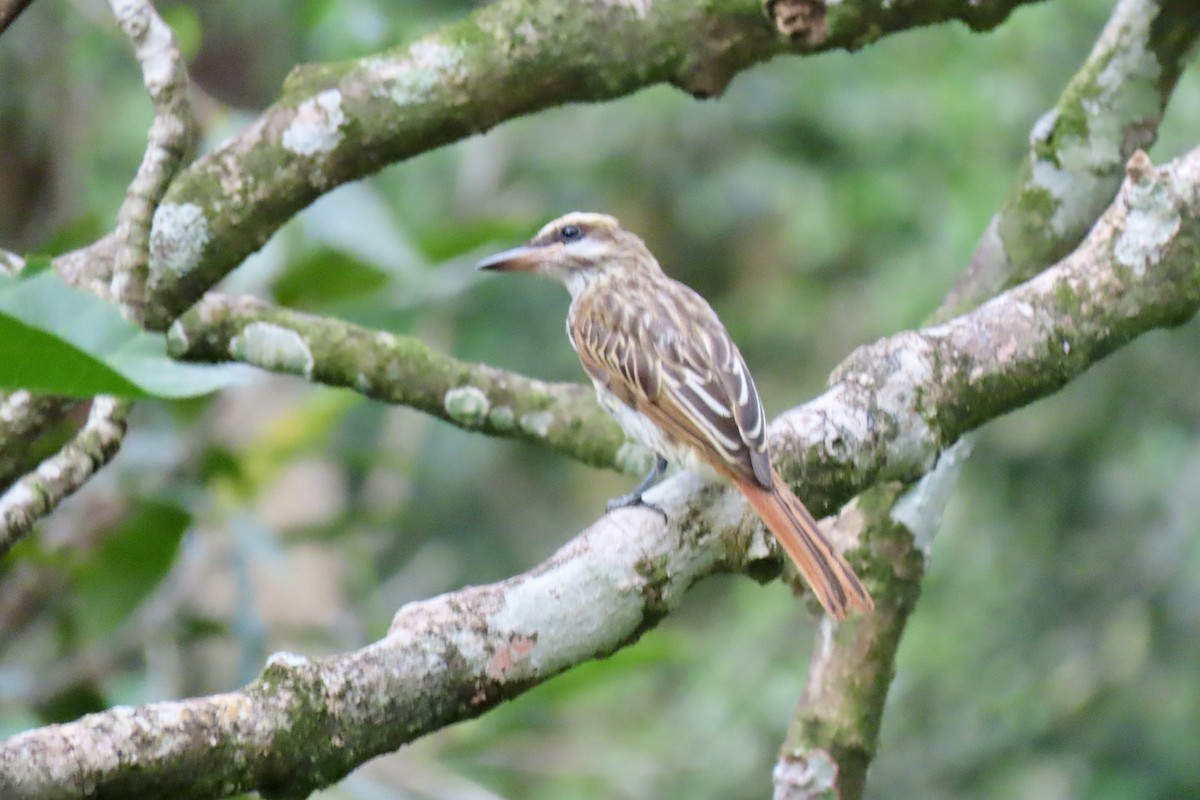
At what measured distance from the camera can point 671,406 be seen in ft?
9.53

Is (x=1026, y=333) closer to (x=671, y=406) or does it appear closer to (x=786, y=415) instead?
(x=786, y=415)

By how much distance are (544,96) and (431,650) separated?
1261 millimetres

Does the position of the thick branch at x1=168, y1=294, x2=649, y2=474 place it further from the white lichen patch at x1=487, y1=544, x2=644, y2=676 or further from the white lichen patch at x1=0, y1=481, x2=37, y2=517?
the white lichen patch at x1=487, y1=544, x2=644, y2=676

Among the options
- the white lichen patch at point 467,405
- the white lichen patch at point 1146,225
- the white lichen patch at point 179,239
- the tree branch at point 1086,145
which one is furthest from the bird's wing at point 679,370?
the white lichen patch at point 179,239

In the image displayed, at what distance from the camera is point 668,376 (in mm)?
2990

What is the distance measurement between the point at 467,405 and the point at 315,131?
710mm

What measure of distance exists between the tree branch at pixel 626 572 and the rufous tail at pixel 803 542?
40mm

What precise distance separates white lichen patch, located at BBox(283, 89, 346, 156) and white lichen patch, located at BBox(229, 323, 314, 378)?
515 millimetres

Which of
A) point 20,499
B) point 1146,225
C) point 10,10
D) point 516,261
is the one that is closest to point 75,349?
point 20,499

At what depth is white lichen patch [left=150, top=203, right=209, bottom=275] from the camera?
8.50 ft

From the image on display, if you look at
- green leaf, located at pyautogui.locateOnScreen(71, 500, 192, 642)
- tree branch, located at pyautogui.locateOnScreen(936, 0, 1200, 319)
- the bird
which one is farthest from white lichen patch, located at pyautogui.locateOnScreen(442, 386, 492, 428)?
green leaf, located at pyautogui.locateOnScreen(71, 500, 192, 642)

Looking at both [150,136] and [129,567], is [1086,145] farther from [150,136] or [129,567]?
[129,567]

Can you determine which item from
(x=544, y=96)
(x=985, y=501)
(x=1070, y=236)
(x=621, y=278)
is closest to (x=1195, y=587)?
(x=985, y=501)

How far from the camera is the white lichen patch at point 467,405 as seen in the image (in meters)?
3.06
